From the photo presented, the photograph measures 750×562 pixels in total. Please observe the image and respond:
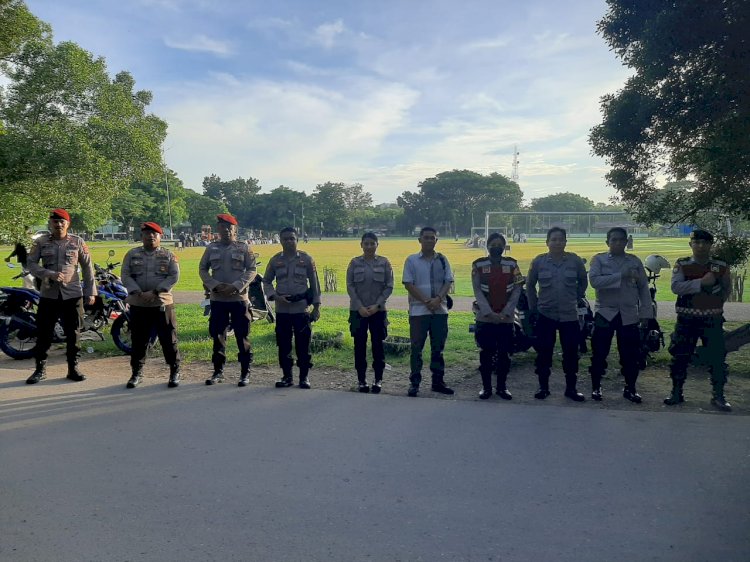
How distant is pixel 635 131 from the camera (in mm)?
6895

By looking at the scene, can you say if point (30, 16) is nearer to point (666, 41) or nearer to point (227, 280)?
point (227, 280)

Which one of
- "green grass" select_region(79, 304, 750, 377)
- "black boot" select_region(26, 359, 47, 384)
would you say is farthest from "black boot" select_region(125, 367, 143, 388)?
"green grass" select_region(79, 304, 750, 377)

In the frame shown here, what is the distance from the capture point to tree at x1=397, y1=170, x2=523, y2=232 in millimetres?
64375

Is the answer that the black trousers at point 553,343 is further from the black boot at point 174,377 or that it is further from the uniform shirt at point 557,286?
the black boot at point 174,377

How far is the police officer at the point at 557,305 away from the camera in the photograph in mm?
5352

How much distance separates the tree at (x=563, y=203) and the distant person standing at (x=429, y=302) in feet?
244

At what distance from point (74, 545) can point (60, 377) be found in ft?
13.1

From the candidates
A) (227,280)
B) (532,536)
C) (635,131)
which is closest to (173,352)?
(227,280)

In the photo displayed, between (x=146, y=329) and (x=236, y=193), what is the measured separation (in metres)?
96.1

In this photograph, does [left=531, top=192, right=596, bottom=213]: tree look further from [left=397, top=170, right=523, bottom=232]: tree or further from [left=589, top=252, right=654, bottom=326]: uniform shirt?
[left=589, top=252, right=654, bottom=326]: uniform shirt

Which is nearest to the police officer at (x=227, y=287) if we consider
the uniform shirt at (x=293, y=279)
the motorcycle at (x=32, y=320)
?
the uniform shirt at (x=293, y=279)

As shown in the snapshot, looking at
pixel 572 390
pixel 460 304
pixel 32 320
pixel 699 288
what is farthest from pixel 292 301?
pixel 460 304

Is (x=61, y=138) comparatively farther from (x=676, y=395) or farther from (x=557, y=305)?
(x=676, y=395)

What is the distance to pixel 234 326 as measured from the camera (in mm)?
6066
